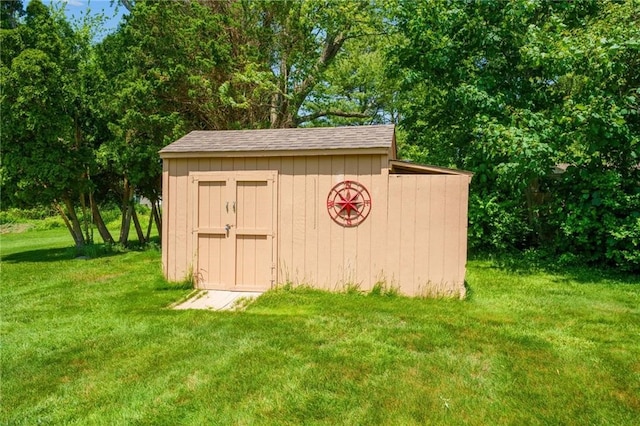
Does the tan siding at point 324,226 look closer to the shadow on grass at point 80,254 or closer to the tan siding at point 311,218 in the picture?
the tan siding at point 311,218

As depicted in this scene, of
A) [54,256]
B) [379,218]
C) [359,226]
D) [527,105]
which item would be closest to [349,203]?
[359,226]

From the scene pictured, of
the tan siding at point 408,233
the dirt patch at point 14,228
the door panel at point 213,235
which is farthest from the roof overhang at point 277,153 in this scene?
the dirt patch at point 14,228

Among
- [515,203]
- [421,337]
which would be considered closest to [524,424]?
[421,337]

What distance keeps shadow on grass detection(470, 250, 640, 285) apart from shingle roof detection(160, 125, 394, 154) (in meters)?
3.76

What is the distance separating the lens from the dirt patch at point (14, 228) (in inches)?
777

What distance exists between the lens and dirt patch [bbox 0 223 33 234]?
1973 centimetres

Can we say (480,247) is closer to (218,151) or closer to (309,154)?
(309,154)

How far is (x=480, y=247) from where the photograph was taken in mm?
9773

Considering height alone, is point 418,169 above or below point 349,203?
above

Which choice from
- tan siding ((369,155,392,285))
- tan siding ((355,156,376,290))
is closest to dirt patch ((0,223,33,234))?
tan siding ((355,156,376,290))

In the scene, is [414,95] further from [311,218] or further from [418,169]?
[311,218]

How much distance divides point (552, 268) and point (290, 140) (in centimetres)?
531

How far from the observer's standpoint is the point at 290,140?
625 centimetres

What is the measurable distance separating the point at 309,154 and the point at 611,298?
4.44m
